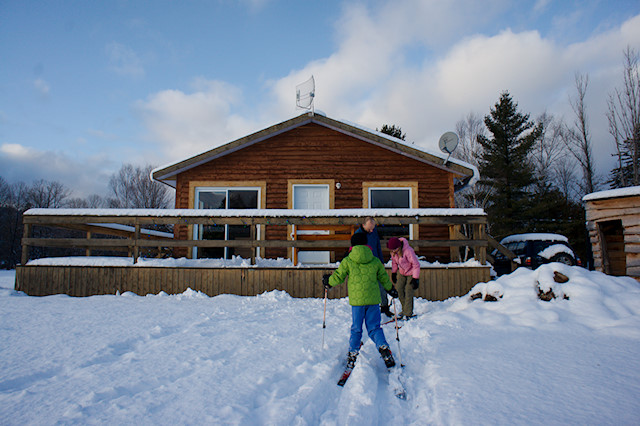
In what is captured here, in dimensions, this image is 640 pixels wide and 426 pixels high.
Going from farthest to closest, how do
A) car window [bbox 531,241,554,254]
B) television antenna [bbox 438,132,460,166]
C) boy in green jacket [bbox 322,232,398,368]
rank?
1. car window [bbox 531,241,554,254]
2. television antenna [bbox 438,132,460,166]
3. boy in green jacket [bbox 322,232,398,368]

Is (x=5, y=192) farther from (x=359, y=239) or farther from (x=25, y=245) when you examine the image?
(x=359, y=239)

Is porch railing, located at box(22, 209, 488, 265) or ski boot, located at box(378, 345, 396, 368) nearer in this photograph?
ski boot, located at box(378, 345, 396, 368)

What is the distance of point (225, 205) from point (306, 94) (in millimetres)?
4296

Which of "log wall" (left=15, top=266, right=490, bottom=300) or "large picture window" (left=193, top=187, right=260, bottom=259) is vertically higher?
"large picture window" (left=193, top=187, right=260, bottom=259)

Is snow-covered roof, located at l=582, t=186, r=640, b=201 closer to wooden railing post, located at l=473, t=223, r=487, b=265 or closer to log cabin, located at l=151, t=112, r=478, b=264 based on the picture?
log cabin, located at l=151, t=112, r=478, b=264

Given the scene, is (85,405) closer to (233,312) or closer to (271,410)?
(271,410)

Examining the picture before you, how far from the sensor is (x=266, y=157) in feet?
35.3

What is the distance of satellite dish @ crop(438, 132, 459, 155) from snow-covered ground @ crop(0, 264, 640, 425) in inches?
189

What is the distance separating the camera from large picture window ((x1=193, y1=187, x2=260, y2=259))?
34.1 ft

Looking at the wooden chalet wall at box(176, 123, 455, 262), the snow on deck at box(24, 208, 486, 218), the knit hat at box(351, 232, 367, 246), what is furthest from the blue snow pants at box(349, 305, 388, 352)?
the wooden chalet wall at box(176, 123, 455, 262)

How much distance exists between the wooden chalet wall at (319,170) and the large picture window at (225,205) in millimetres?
273

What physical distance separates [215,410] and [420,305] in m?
4.76

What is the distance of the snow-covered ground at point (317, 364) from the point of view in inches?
98.1

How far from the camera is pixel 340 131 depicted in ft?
35.6
